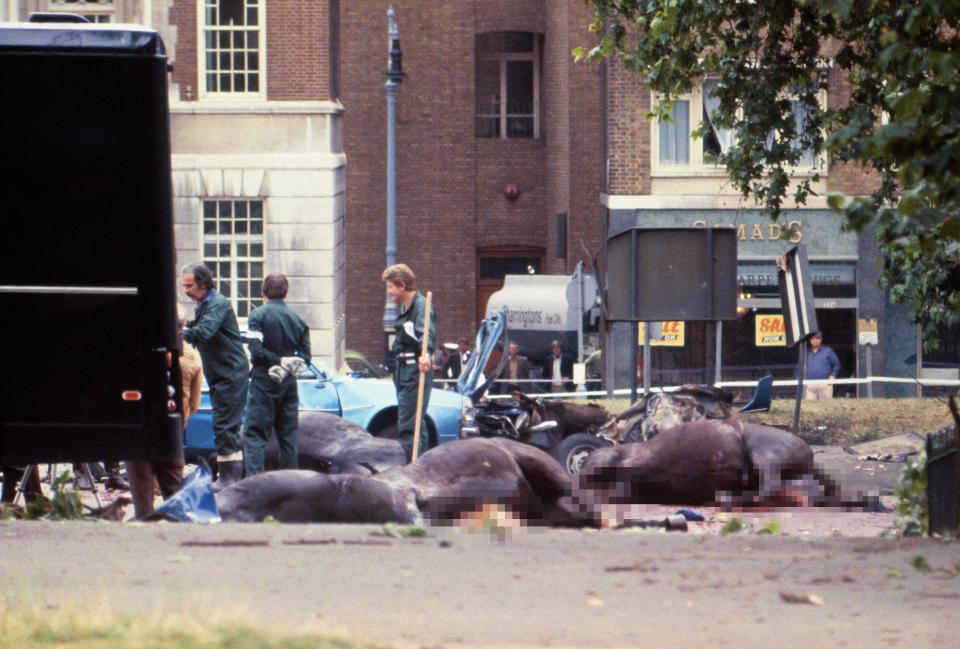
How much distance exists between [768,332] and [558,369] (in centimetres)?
445

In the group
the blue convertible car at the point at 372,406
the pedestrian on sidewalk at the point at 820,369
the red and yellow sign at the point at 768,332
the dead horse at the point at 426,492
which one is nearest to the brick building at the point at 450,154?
the red and yellow sign at the point at 768,332

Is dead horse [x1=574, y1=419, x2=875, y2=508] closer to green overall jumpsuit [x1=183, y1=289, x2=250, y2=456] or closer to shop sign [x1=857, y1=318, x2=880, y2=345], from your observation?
green overall jumpsuit [x1=183, y1=289, x2=250, y2=456]

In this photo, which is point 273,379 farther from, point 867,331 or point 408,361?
point 867,331

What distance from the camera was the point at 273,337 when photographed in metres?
13.0

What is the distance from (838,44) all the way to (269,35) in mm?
11249

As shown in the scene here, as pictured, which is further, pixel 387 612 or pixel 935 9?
pixel 935 9

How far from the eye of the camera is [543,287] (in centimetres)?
3600

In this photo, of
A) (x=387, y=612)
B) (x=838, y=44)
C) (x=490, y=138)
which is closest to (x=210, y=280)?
(x=387, y=612)

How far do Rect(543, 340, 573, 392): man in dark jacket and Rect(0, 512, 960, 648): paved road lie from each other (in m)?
23.6

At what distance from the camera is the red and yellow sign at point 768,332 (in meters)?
33.5

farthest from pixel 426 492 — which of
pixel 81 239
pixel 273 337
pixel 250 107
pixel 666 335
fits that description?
pixel 666 335

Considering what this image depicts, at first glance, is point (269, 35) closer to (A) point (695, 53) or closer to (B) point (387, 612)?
(A) point (695, 53)

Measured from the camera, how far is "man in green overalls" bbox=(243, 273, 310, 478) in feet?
42.6

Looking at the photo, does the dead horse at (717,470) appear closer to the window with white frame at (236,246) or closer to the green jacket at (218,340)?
the green jacket at (218,340)
